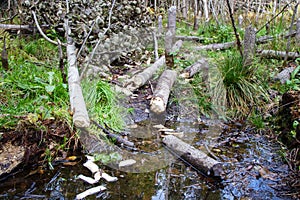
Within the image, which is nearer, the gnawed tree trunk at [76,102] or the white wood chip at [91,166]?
the white wood chip at [91,166]

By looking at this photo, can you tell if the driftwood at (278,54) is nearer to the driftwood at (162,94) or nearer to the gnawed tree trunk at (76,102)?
the driftwood at (162,94)

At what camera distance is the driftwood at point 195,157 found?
2238 millimetres

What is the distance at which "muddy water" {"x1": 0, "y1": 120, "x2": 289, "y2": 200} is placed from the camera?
2.07 meters

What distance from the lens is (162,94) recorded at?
3449mm

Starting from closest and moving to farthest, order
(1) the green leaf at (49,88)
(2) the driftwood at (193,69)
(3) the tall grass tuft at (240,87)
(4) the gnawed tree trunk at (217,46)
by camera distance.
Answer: (1) the green leaf at (49,88)
(3) the tall grass tuft at (240,87)
(2) the driftwood at (193,69)
(4) the gnawed tree trunk at (217,46)

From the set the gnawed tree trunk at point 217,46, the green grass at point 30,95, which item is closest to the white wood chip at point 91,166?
the green grass at point 30,95

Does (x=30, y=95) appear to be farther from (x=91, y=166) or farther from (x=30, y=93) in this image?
(x=91, y=166)

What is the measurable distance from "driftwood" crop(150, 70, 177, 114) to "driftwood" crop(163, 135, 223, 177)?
0.59 m

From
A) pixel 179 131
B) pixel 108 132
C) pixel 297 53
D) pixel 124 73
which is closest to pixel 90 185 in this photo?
pixel 108 132

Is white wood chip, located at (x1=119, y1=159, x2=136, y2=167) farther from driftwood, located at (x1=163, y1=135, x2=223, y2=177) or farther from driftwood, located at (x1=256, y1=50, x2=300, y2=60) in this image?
driftwood, located at (x1=256, y1=50, x2=300, y2=60)

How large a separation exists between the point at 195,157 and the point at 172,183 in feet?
1.08

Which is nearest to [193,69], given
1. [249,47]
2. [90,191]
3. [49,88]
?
[249,47]

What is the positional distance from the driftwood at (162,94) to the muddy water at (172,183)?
37.1 inches

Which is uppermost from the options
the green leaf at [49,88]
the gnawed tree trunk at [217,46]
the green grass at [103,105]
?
the gnawed tree trunk at [217,46]
